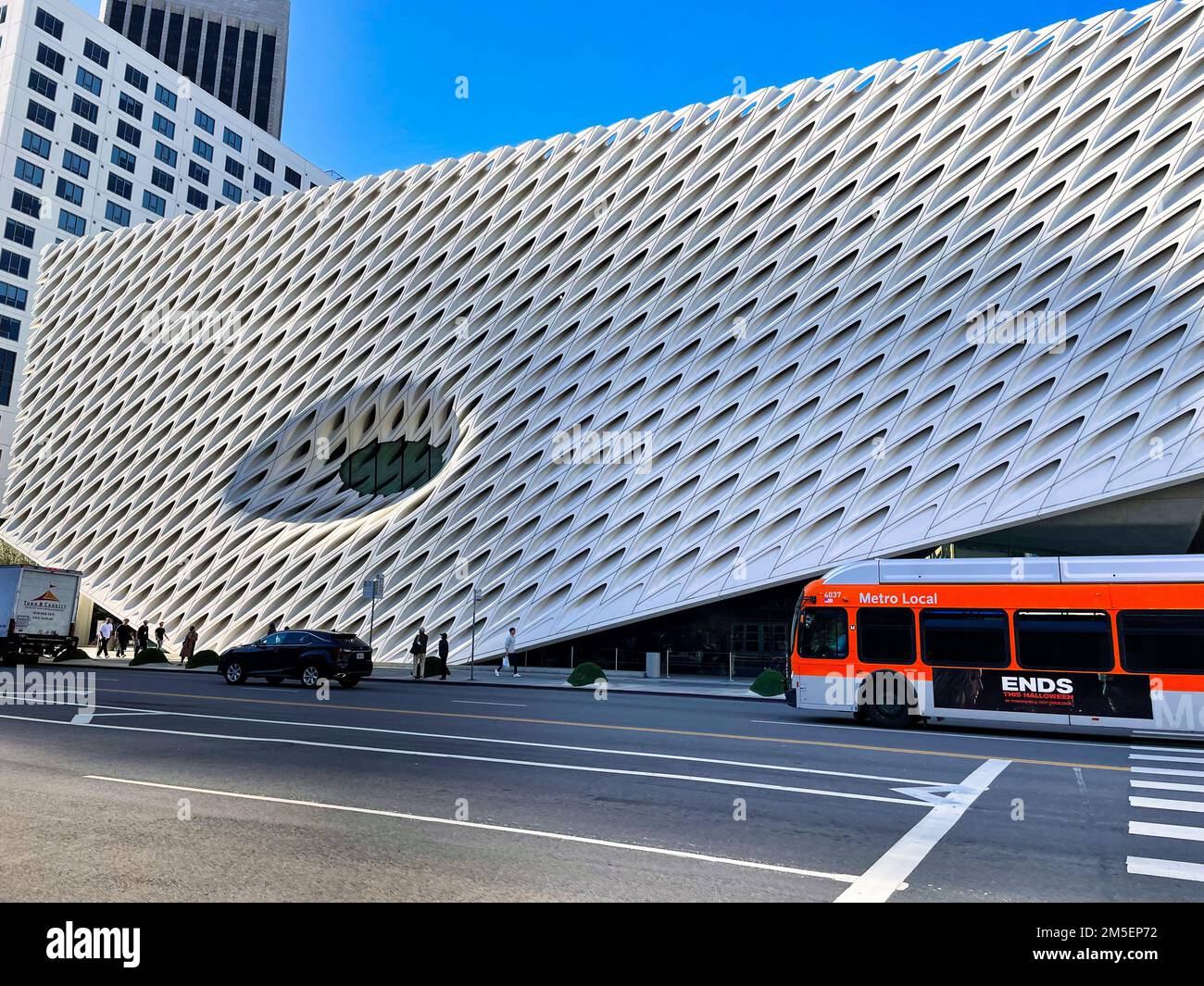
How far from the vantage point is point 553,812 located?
275 inches

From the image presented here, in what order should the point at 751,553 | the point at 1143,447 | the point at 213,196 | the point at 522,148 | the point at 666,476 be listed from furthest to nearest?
the point at 213,196 < the point at 522,148 < the point at 666,476 < the point at 751,553 < the point at 1143,447

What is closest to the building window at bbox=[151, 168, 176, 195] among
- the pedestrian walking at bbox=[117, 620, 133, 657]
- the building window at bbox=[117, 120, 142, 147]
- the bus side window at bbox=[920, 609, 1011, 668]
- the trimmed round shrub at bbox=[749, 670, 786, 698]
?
the building window at bbox=[117, 120, 142, 147]

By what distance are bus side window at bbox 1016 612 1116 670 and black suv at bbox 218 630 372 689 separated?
15.3 m

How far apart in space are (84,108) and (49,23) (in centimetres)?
548

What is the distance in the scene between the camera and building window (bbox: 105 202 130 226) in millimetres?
61406

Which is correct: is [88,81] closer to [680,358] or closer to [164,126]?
[164,126]

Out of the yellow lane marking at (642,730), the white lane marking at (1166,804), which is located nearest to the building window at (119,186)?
the yellow lane marking at (642,730)

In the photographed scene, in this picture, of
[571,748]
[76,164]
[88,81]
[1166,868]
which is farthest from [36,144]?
[1166,868]

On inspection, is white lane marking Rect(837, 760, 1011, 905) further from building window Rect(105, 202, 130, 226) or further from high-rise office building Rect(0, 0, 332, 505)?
building window Rect(105, 202, 130, 226)

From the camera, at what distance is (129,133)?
2475 inches

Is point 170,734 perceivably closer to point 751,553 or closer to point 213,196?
point 751,553

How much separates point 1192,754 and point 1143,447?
546 inches

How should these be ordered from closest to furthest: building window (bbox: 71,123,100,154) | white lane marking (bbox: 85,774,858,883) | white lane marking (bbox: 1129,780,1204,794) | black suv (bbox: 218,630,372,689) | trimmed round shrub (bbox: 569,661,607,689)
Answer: white lane marking (bbox: 85,774,858,883), white lane marking (bbox: 1129,780,1204,794), black suv (bbox: 218,630,372,689), trimmed round shrub (bbox: 569,661,607,689), building window (bbox: 71,123,100,154)
